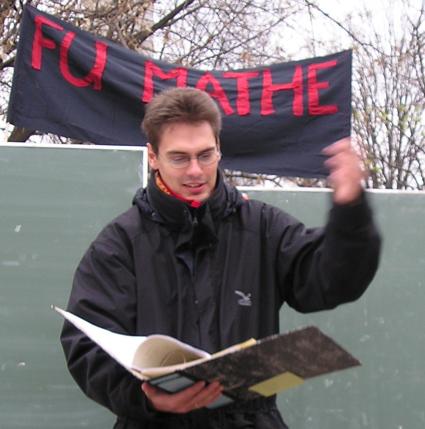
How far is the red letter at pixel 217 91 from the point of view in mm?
4402

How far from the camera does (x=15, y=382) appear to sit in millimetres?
3783

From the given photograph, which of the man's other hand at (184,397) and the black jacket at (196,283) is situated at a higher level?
the black jacket at (196,283)

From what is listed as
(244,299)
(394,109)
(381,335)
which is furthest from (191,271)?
(394,109)

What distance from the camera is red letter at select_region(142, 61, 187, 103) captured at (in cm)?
437

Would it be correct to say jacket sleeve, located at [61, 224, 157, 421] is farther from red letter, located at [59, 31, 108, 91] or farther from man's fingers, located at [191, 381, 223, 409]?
red letter, located at [59, 31, 108, 91]

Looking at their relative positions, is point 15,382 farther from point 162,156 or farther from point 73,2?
point 73,2

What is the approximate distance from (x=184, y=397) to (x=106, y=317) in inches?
12.7

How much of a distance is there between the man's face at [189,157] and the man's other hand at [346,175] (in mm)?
414

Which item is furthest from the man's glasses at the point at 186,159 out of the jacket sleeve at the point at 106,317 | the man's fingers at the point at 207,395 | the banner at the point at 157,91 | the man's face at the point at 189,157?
the banner at the point at 157,91

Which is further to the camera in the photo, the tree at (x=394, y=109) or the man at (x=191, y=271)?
the tree at (x=394, y=109)

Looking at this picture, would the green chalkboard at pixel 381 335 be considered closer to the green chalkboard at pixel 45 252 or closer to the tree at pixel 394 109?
the green chalkboard at pixel 45 252

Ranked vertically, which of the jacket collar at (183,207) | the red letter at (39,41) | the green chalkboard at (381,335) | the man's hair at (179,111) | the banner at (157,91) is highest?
the red letter at (39,41)

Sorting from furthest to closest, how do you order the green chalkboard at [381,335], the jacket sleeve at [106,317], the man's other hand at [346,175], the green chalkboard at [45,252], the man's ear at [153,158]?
the green chalkboard at [381,335] → the green chalkboard at [45,252] → the man's ear at [153,158] → the jacket sleeve at [106,317] → the man's other hand at [346,175]

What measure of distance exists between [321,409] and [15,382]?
5.01 ft
